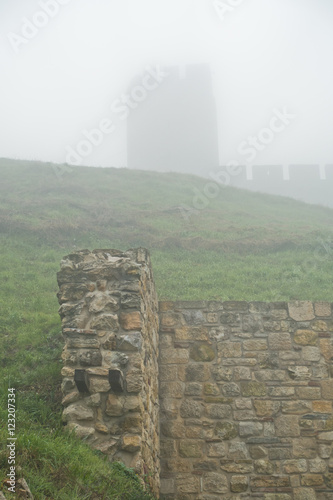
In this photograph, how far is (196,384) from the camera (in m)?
6.25

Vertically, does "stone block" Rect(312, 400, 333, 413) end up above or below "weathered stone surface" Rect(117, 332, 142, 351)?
below

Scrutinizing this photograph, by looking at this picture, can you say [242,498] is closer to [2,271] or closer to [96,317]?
[96,317]

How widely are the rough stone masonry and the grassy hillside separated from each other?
0.62 meters

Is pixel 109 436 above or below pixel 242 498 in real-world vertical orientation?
above

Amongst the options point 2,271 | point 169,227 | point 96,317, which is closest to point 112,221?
point 169,227

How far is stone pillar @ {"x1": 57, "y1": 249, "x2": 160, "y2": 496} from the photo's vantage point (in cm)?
438

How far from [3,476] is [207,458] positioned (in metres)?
3.47

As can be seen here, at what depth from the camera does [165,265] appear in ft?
49.4

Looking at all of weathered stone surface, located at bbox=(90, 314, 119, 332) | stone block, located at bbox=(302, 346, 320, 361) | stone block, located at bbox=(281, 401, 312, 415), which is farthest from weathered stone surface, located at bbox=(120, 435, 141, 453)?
stone block, located at bbox=(302, 346, 320, 361)

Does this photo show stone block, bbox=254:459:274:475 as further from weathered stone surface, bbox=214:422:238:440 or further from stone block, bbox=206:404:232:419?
stone block, bbox=206:404:232:419

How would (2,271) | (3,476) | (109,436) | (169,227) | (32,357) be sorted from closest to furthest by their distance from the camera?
1. (3,476)
2. (109,436)
3. (32,357)
4. (2,271)
5. (169,227)

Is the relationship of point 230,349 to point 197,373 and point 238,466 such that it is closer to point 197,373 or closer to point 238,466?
point 197,373

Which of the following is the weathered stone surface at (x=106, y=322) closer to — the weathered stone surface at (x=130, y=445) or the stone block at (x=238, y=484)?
the weathered stone surface at (x=130, y=445)

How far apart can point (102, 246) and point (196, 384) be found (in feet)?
35.9
